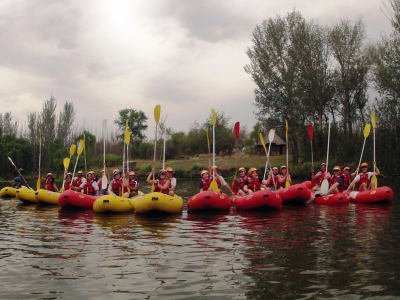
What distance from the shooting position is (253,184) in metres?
11.5

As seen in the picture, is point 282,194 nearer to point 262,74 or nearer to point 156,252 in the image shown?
point 156,252

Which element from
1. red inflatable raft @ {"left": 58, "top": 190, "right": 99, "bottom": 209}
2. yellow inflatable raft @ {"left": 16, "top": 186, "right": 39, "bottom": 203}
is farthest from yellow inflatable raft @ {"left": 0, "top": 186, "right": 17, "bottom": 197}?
red inflatable raft @ {"left": 58, "top": 190, "right": 99, "bottom": 209}

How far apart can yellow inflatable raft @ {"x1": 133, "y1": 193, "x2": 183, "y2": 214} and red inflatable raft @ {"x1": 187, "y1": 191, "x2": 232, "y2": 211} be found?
0.48m

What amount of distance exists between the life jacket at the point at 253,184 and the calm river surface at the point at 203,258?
2.28 meters

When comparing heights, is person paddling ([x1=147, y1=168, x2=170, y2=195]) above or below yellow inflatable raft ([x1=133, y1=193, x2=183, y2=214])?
above

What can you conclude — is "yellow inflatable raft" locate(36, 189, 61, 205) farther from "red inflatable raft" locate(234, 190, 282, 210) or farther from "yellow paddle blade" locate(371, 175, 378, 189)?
"yellow paddle blade" locate(371, 175, 378, 189)

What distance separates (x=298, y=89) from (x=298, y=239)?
22.8m

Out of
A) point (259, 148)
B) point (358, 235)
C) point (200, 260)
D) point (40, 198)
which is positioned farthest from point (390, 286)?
point (259, 148)

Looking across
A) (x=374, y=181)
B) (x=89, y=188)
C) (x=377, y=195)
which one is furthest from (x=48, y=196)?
(x=374, y=181)

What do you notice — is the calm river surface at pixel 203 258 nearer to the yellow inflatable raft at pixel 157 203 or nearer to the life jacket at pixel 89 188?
the yellow inflatable raft at pixel 157 203

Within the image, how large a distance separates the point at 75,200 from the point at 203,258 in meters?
6.79

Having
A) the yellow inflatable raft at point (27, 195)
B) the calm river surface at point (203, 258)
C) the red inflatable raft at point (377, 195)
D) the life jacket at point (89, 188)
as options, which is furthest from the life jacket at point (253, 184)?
the yellow inflatable raft at point (27, 195)

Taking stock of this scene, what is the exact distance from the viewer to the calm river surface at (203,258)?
13.9 feet

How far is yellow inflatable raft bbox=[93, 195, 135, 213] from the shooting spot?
34.1ft
